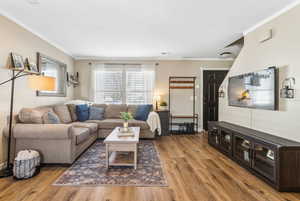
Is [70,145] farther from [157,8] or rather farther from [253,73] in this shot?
[253,73]

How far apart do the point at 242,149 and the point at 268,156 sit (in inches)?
22.6

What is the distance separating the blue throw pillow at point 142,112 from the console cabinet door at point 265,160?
3.06 meters

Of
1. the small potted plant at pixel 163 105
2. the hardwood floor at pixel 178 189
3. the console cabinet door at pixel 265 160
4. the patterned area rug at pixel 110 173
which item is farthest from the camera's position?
the small potted plant at pixel 163 105

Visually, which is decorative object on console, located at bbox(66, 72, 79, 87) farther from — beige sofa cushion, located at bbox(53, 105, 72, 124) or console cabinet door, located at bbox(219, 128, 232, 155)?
console cabinet door, located at bbox(219, 128, 232, 155)

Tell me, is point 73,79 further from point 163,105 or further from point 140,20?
point 140,20

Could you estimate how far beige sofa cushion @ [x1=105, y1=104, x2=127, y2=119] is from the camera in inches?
220

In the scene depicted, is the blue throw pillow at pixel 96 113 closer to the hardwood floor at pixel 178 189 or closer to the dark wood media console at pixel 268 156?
the hardwood floor at pixel 178 189

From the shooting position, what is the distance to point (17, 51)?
3.28 m

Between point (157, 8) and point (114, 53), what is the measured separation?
3001 millimetres

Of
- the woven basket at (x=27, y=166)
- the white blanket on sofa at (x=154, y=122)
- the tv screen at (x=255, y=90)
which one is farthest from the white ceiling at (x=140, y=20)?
the woven basket at (x=27, y=166)

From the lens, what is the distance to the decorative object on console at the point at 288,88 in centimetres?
259

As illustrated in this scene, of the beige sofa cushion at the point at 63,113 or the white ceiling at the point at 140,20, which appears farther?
the beige sofa cushion at the point at 63,113

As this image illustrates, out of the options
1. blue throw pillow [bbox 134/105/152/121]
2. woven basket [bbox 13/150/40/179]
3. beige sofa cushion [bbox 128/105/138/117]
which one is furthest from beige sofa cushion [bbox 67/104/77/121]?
woven basket [bbox 13/150/40/179]

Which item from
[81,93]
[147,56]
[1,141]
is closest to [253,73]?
[147,56]
